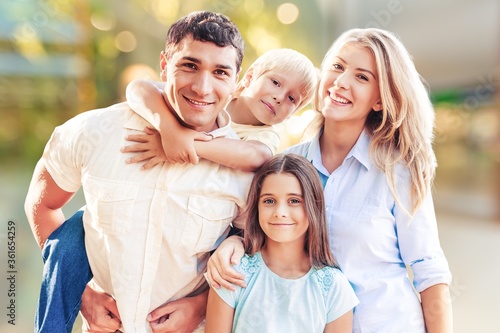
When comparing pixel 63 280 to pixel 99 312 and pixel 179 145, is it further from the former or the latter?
pixel 179 145

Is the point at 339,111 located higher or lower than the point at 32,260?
higher

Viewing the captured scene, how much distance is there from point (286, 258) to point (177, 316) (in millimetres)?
266

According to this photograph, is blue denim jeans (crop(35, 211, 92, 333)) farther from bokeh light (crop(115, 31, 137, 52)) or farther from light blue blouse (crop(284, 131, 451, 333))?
bokeh light (crop(115, 31, 137, 52))

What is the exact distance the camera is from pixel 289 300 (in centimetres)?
125

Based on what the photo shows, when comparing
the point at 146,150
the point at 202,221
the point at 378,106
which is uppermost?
the point at 378,106

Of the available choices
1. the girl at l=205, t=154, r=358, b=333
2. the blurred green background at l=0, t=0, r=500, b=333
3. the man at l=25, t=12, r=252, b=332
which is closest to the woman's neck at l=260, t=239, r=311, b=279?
the girl at l=205, t=154, r=358, b=333

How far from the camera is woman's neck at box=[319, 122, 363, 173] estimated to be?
1.37 m

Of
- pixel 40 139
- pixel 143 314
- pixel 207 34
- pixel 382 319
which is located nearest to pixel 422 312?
pixel 382 319

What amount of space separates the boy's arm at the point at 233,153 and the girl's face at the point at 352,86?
0.58 feet

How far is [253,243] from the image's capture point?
4.23ft

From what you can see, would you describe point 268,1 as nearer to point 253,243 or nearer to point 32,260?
point 32,260

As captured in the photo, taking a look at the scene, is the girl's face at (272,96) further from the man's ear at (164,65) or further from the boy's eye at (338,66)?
the man's ear at (164,65)

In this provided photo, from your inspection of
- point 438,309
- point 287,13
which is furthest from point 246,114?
point 287,13

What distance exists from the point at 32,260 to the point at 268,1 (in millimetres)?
1642
